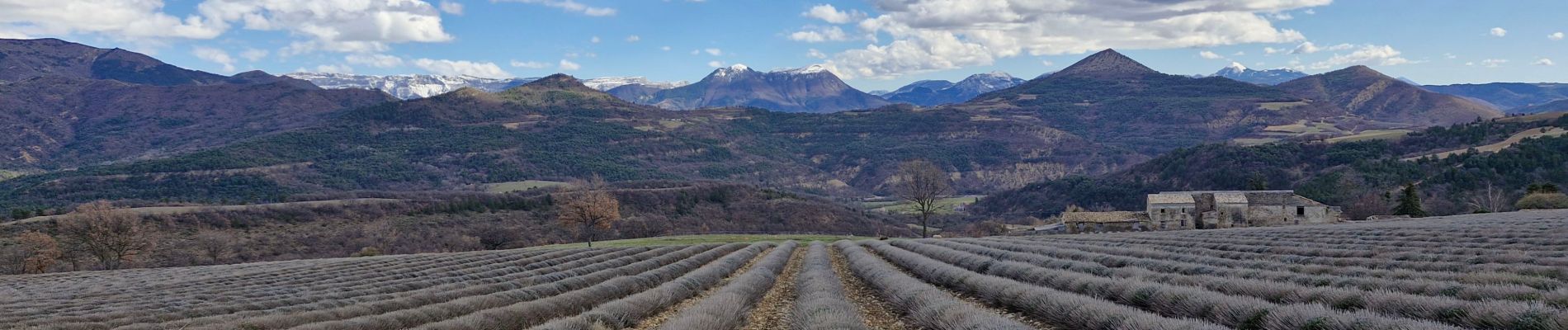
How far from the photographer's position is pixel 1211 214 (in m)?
55.2

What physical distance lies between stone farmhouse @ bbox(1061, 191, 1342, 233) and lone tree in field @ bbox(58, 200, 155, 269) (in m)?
65.1

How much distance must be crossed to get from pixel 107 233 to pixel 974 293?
63586 mm

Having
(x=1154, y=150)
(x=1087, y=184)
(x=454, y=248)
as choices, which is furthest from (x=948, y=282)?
(x=1154, y=150)

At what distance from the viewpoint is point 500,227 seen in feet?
253

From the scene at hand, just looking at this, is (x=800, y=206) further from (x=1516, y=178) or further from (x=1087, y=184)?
(x=1516, y=178)

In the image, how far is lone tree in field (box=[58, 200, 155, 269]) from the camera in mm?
54750

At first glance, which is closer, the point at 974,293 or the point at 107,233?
the point at 974,293

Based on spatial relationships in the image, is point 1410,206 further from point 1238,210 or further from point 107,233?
point 107,233

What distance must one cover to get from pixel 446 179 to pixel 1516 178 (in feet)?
470

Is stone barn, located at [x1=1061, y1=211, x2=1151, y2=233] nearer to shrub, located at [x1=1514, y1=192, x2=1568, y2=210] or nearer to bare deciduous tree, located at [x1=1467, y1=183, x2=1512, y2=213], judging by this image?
shrub, located at [x1=1514, y1=192, x2=1568, y2=210]

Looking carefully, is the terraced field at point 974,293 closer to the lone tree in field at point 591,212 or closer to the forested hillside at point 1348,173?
the lone tree in field at point 591,212

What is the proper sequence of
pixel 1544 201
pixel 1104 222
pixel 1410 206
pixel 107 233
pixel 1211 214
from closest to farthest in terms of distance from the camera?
pixel 1544 201 < pixel 1410 206 < pixel 107 233 < pixel 1211 214 < pixel 1104 222

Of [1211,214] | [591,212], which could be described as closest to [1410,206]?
[1211,214]

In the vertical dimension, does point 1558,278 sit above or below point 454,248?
above
